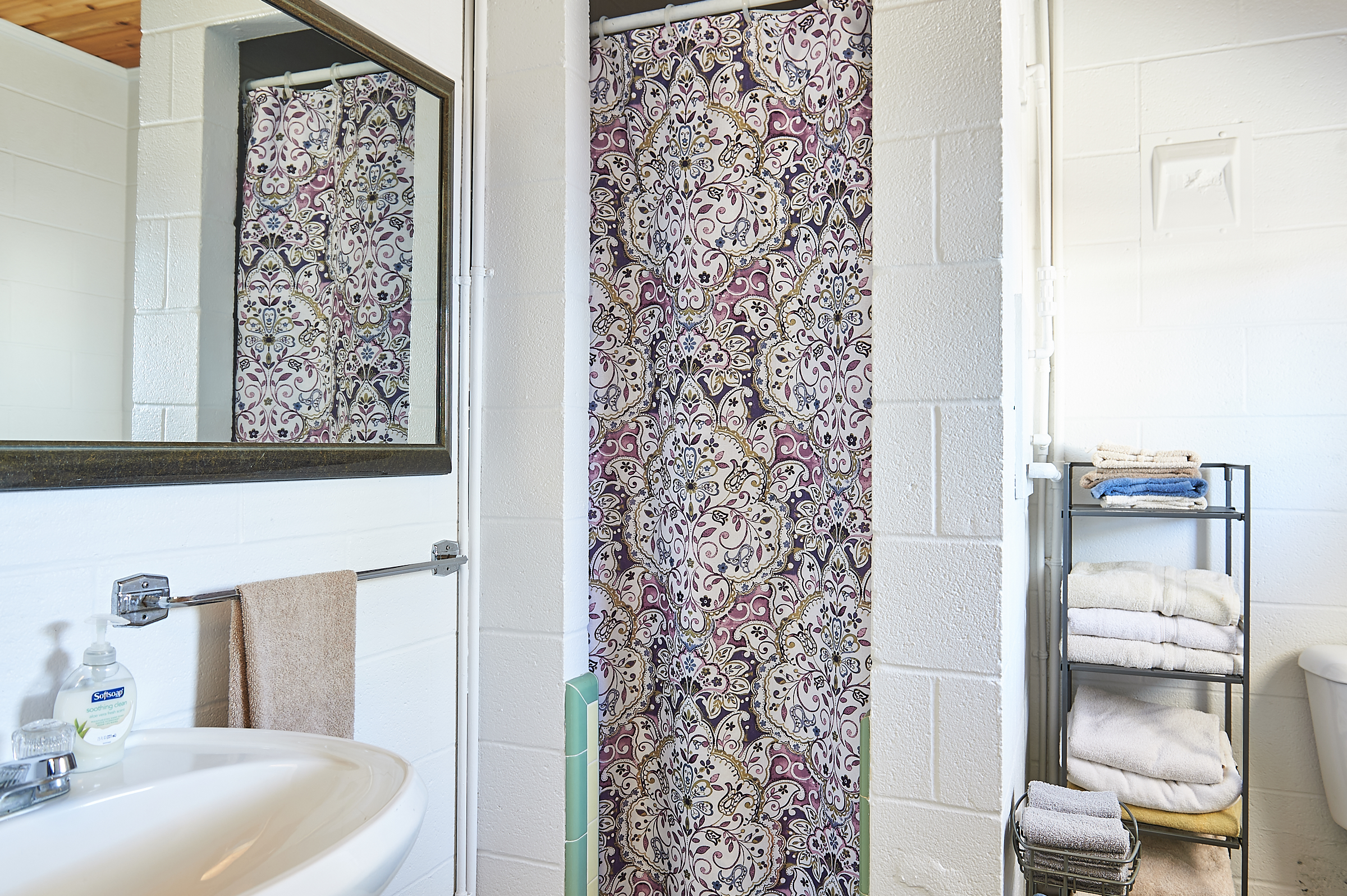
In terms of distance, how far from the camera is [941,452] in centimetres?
133

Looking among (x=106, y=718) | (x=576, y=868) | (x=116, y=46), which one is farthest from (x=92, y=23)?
(x=576, y=868)

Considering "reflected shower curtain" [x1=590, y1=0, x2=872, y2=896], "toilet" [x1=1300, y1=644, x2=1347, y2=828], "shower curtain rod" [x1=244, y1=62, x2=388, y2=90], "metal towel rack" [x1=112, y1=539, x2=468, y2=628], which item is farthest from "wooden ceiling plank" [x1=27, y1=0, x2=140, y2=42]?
"toilet" [x1=1300, y1=644, x2=1347, y2=828]

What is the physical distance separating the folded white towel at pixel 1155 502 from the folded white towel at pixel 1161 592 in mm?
155

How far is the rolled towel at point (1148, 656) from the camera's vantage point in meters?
1.70

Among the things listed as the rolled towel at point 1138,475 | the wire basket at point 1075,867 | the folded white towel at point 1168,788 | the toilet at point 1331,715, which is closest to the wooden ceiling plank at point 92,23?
the wire basket at point 1075,867

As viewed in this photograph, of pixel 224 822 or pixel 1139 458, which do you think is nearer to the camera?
pixel 224 822

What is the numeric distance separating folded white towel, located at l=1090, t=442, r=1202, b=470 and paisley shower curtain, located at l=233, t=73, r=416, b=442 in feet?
4.69

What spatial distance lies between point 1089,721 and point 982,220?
114 centimetres

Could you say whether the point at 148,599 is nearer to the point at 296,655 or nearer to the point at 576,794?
the point at 296,655

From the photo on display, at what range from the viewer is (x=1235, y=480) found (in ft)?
6.26

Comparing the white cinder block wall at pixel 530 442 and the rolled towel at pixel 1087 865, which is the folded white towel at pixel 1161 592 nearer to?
the rolled towel at pixel 1087 865

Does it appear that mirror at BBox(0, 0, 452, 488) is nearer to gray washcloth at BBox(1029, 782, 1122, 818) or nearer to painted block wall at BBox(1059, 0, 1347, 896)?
gray washcloth at BBox(1029, 782, 1122, 818)

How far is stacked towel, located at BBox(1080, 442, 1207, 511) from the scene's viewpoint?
1744mm

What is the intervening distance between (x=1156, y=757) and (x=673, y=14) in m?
1.77
